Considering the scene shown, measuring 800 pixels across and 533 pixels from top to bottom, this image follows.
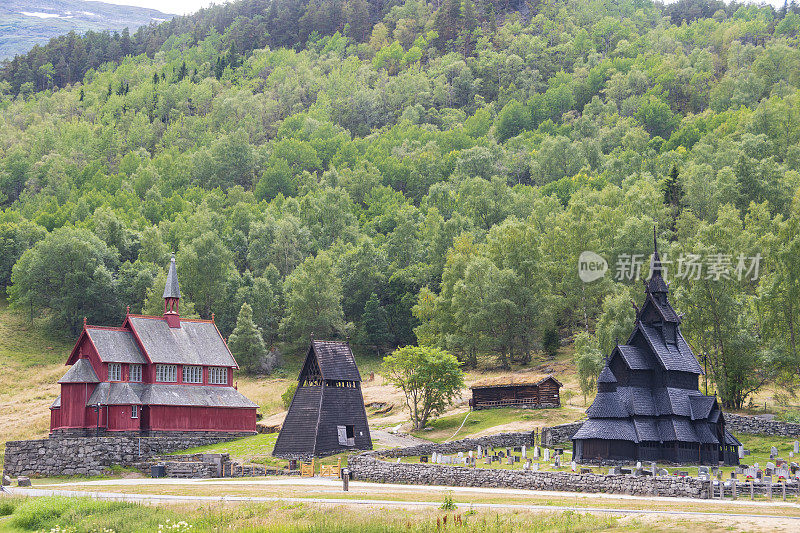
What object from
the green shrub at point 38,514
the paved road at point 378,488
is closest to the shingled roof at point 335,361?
the paved road at point 378,488

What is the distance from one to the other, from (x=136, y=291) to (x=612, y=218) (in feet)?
200

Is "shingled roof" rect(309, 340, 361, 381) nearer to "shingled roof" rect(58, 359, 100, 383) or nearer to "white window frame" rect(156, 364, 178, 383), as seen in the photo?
"white window frame" rect(156, 364, 178, 383)

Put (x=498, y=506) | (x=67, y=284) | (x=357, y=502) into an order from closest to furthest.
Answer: (x=498, y=506) < (x=357, y=502) < (x=67, y=284)

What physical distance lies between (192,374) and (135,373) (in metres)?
5.17

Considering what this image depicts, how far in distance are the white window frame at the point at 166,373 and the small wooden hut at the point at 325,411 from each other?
14487mm

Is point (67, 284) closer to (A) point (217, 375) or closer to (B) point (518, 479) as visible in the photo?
(A) point (217, 375)

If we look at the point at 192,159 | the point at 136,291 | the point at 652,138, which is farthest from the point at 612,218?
the point at 192,159

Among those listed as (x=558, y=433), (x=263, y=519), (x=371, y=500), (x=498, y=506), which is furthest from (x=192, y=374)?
(x=498, y=506)

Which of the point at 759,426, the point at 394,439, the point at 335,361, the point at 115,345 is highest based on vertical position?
the point at 115,345

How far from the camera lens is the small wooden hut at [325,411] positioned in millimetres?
63594

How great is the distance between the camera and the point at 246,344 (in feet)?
336

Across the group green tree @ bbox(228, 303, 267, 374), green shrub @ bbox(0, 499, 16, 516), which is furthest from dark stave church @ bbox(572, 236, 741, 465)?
green tree @ bbox(228, 303, 267, 374)

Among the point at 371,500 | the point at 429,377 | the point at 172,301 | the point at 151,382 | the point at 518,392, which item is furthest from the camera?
the point at 172,301

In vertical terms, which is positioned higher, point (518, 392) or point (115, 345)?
point (115, 345)
